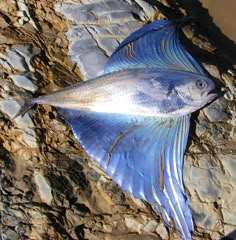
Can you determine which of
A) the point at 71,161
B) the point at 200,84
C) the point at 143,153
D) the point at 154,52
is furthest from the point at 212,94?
the point at 71,161

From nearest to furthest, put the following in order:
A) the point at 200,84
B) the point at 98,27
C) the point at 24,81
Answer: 1. the point at 200,84
2. the point at 24,81
3. the point at 98,27

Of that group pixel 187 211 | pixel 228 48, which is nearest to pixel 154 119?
pixel 187 211

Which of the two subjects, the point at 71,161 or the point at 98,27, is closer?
the point at 71,161

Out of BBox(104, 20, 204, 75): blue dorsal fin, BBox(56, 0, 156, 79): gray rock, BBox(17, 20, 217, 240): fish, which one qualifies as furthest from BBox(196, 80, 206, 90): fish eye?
BBox(56, 0, 156, 79): gray rock

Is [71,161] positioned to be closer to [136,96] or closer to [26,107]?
[26,107]

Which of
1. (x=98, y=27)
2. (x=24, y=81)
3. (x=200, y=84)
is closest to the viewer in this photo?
(x=200, y=84)

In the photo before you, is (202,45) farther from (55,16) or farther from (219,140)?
(55,16)

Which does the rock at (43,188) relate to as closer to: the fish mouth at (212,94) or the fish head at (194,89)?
the fish head at (194,89)
